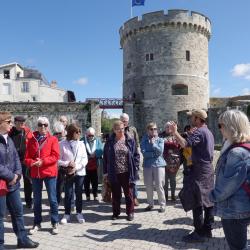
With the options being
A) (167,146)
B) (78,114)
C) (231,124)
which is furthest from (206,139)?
(78,114)

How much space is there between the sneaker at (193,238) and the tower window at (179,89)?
28392 mm

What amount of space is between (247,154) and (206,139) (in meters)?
1.86

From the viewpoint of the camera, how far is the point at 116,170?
20.0ft

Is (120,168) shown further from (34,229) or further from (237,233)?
(237,233)

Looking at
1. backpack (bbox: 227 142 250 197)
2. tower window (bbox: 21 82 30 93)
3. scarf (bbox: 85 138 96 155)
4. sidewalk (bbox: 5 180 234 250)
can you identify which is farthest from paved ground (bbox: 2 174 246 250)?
tower window (bbox: 21 82 30 93)

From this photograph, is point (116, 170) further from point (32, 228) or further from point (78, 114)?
point (78, 114)

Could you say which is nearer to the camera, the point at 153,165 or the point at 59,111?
the point at 153,165

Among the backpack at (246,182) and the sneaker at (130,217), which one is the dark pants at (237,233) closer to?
the backpack at (246,182)

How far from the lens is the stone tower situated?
3200 centimetres

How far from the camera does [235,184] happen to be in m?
2.93

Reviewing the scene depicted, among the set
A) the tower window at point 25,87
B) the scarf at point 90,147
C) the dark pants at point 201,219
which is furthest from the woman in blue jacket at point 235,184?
the tower window at point 25,87

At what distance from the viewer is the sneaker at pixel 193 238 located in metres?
4.76

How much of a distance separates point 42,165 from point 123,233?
172cm

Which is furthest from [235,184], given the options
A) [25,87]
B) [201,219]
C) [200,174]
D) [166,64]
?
[25,87]
